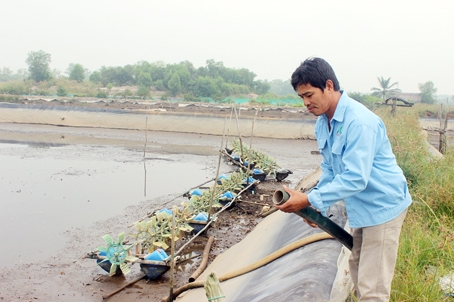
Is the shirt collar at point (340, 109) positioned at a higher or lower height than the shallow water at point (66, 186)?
higher

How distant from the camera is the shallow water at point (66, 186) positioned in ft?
22.2

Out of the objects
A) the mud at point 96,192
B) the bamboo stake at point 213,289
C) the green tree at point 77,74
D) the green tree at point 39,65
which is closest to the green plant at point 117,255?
the mud at point 96,192

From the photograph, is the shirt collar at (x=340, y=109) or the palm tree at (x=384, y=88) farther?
the palm tree at (x=384, y=88)

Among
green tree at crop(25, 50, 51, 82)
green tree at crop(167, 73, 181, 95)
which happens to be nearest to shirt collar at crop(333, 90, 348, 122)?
green tree at crop(167, 73, 181, 95)

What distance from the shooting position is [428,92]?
45.6m

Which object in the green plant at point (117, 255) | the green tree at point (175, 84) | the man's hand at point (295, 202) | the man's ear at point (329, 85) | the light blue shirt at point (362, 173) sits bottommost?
the green plant at point (117, 255)

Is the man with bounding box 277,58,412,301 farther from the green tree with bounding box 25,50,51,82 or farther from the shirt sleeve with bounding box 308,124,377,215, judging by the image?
the green tree with bounding box 25,50,51,82

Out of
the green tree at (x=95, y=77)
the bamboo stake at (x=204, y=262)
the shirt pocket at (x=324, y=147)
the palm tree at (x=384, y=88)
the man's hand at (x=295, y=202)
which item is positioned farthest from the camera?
the green tree at (x=95, y=77)

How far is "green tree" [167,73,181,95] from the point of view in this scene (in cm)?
4706

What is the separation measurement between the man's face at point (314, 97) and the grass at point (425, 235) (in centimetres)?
130

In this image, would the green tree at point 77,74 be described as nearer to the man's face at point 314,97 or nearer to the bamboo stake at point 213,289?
the man's face at point 314,97

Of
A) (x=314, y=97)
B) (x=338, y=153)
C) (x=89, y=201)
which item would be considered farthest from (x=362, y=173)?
(x=89, y=201)

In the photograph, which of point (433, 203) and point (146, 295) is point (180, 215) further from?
point (433, 203)

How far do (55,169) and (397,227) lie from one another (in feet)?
39.3
